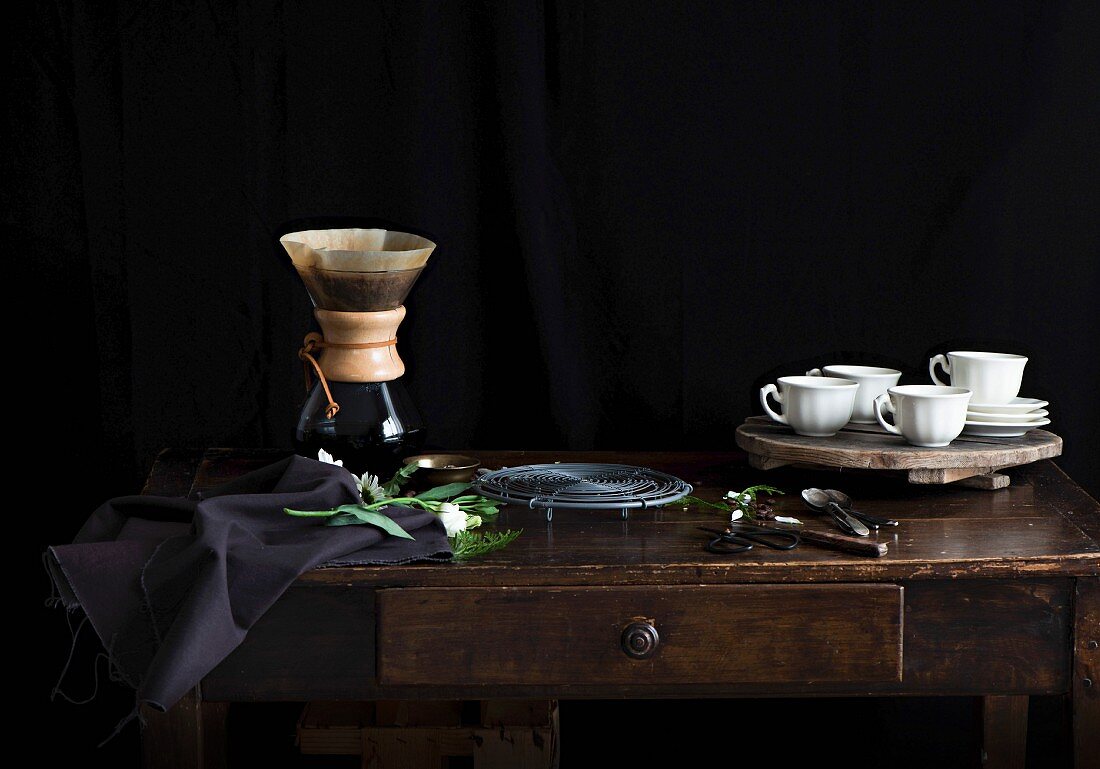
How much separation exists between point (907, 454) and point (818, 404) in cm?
14

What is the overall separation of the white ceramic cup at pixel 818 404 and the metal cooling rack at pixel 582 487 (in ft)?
0.65

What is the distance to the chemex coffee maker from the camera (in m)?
1.50

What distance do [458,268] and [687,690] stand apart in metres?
0.86

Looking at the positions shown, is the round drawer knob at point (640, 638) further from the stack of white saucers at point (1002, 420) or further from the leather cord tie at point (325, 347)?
the stack of white saucers at point (1002, 420)

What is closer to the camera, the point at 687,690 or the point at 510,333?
the point at 687,690

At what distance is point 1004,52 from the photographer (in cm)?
180

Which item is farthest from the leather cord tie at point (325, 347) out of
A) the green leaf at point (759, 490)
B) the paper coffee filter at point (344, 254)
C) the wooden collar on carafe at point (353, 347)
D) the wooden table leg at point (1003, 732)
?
the wooden table leg at point (1003, 732)

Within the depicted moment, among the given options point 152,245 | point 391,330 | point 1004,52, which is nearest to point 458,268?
point 391,330

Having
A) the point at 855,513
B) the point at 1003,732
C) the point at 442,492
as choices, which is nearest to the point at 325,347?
the point at 442,492

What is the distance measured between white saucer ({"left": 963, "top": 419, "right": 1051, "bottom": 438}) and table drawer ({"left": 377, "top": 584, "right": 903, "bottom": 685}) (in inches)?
17.5

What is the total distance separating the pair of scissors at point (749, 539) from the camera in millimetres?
1301

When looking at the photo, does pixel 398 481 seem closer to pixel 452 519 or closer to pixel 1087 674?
pixel 452 519

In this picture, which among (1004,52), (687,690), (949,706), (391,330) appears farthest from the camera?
(949,706)

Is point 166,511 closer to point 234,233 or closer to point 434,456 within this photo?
point 434,456
